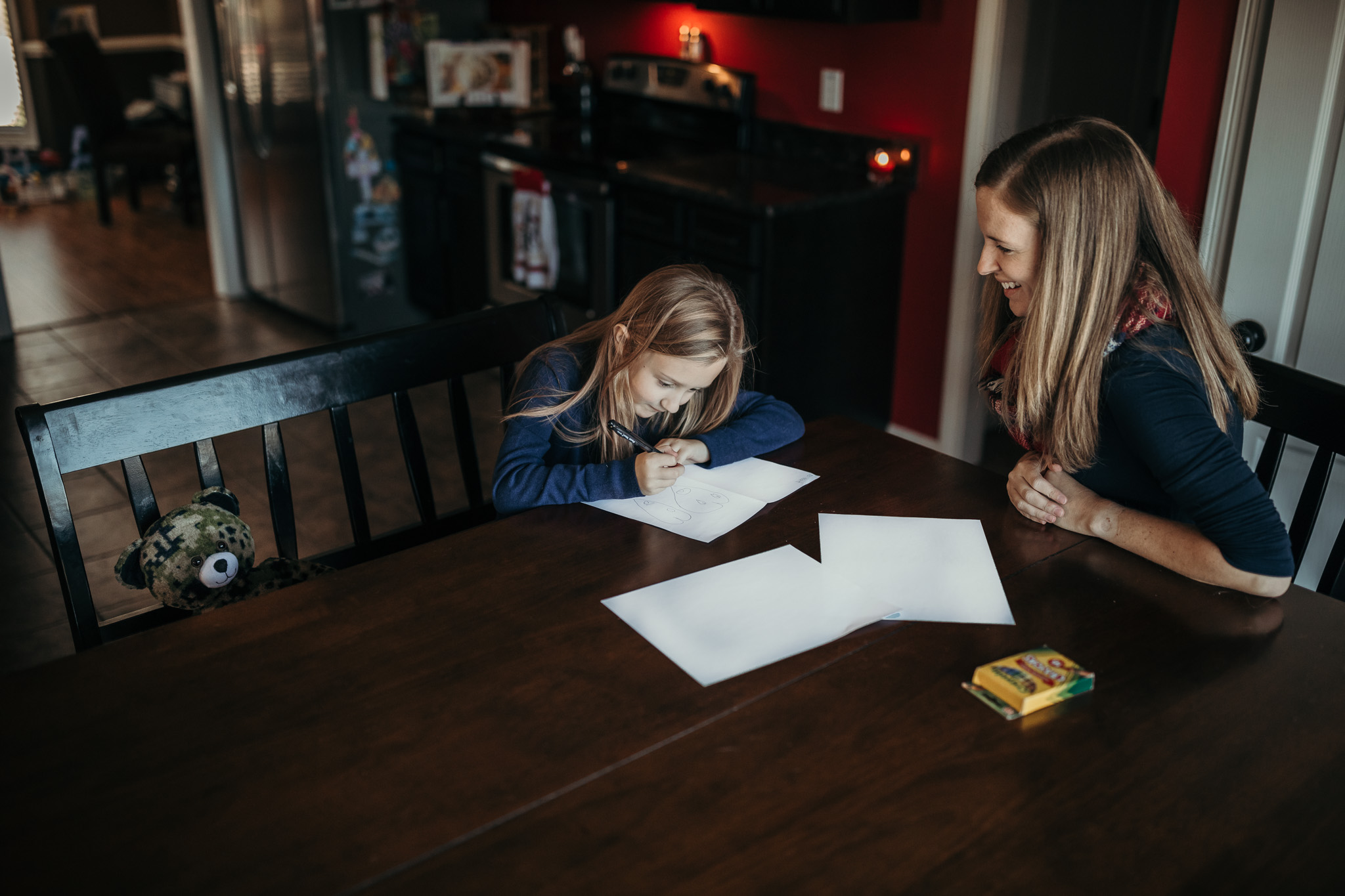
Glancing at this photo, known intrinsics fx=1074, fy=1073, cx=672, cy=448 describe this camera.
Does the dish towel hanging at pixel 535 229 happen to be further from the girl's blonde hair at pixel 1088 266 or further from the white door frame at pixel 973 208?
the girl's blonde hair at pixel 1088 266

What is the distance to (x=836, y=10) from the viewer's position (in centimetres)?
290

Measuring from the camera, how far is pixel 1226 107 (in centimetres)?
218

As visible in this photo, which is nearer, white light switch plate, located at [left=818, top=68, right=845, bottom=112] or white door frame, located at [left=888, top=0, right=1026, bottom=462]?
white door frame, located at [left=888, top=0, right=1026, bottom=462]

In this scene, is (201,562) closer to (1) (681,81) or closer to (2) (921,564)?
(2) (921,564)

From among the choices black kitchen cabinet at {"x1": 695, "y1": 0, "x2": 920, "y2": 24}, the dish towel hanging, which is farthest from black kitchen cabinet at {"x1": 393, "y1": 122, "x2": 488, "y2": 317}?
black kitchen cabinet at {"x1": 695, "y1": 0, "x2": 920, "y2": 24}

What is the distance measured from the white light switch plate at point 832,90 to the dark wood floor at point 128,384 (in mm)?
1512

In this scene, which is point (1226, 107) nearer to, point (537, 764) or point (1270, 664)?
point (1270, 664)

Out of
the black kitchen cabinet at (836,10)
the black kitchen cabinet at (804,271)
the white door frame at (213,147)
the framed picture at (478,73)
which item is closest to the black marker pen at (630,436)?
the black kitchen cabinet at (804,271)

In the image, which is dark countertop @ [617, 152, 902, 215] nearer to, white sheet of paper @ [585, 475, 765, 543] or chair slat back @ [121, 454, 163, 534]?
white sheet of paper @ [585, 475, 765, 543]

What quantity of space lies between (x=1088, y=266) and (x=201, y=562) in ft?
4.04

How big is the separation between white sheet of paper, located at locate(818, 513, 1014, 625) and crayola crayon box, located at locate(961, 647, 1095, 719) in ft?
0.36

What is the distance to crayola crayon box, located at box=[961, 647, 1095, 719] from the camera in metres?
1.08

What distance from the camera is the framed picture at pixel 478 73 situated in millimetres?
4109

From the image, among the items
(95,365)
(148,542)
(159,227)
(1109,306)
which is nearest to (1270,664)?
(1109,306)
